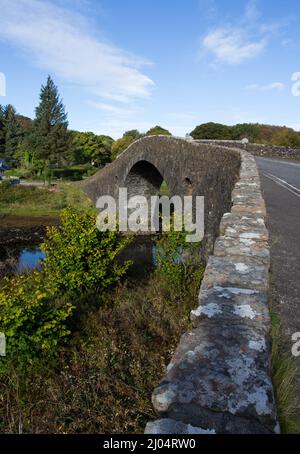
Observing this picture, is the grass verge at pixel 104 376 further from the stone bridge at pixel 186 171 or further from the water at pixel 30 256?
the water at pixel 30 256

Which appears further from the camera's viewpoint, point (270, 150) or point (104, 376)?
point (270, 150)

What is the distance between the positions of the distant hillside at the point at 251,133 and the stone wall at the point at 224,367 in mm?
40098

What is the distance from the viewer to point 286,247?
18.8ft

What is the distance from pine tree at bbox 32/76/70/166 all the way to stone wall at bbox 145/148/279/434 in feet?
179

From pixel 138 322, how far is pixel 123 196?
79.9 ft

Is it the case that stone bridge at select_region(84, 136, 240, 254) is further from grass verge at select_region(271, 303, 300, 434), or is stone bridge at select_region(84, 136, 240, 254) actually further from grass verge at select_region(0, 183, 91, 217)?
grass verge at select_region(0, 183, 91, 217)

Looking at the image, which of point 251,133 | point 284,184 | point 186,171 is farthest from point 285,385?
point 251,133

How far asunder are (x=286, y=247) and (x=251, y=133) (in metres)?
54.0

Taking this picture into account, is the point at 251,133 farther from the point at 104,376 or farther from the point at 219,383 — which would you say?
the point at 219,383

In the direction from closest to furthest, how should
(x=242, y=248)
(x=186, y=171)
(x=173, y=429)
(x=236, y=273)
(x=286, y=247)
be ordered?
(x=173, y=429)
(x=236, y=273)
(x=242, y=248)
(x=286, y=247)
(x=186, y=171)

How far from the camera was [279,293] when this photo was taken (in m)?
4.14

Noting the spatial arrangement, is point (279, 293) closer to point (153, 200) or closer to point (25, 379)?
point (25, 379)

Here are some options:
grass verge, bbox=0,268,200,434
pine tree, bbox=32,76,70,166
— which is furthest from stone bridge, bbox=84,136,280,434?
pine tree, bbox=32,76,70,166

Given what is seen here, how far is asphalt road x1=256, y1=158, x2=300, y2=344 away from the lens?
3799 mm
